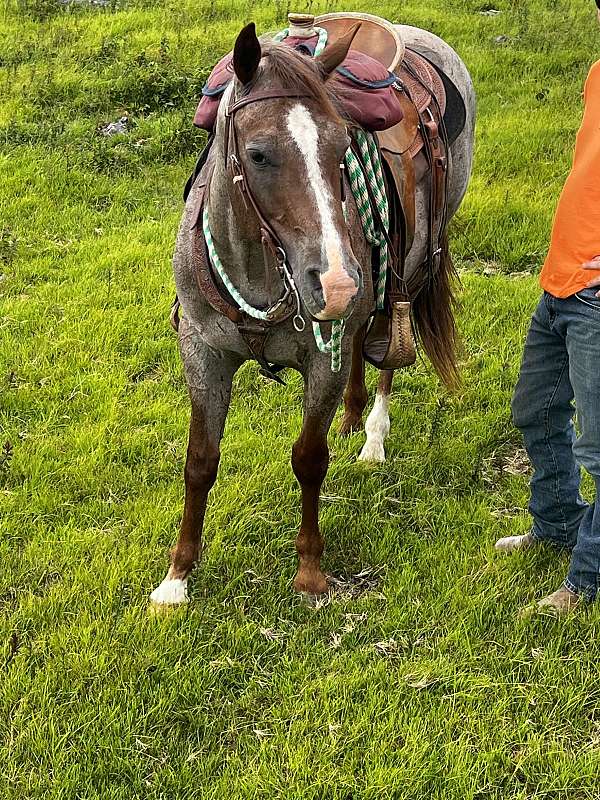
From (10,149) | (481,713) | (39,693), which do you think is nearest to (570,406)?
(481,713)

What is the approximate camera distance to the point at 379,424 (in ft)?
14.0

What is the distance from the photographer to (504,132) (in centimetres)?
764

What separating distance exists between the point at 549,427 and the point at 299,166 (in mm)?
1636

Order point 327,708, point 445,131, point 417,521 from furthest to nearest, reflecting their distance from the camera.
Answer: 1. point 445,131
2. point 417,521
3. point 327,708

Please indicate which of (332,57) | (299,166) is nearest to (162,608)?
(299,166)

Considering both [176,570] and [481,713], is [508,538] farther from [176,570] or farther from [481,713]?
[176,570]

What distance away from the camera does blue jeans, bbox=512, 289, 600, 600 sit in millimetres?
2730

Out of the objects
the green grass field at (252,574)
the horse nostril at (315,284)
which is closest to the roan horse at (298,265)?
the horse nostril at (315,284)

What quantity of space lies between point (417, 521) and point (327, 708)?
3.93 ft

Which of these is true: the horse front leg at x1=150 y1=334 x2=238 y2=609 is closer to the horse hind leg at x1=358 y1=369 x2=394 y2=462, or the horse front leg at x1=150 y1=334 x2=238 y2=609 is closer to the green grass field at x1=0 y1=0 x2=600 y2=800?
the green grass field at x1=0 y1=0 x2=600 y2=800

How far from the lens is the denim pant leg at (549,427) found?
306cm

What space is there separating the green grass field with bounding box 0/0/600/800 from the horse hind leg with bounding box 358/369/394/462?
81mm

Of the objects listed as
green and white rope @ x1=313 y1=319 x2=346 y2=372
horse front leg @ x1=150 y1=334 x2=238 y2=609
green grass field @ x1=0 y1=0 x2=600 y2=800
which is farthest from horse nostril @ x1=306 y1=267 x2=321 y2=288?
green grass field @ x1=0 y1=0 x2=600 y2=800

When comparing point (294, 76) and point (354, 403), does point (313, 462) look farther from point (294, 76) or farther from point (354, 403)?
point (294, 76)
